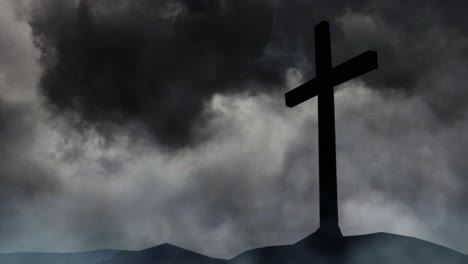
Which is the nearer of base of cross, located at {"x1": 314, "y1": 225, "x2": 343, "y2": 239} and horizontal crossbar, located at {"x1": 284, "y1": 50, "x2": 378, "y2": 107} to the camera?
base of cross, located at {"x1": 314, "y1": 225, "x2": 343, "y2": 239}

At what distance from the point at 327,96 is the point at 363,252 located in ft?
11.1

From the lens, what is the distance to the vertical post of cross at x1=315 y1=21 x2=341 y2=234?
10562 millimetres

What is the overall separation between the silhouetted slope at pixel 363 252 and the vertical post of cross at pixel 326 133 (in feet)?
1.42

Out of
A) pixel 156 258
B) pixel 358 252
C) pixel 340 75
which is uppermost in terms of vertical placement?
pixel 340 75

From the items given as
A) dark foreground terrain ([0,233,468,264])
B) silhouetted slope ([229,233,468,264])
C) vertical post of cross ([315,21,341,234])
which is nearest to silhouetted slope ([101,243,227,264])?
dark foreground terrain ([0,233,468,264])

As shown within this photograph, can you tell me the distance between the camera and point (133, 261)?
2238 cm

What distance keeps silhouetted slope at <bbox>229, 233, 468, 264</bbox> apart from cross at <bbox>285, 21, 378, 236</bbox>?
384 millimetres

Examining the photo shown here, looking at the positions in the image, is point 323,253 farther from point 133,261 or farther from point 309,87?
point 133,261

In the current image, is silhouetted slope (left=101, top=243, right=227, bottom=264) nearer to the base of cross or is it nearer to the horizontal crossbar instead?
the horizontal crossbar

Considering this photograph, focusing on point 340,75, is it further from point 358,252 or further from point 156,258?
point 156,258

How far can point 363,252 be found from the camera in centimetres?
1100

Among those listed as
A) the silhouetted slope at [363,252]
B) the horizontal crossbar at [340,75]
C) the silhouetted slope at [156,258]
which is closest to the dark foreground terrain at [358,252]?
the silhouetted slope at [363,252]

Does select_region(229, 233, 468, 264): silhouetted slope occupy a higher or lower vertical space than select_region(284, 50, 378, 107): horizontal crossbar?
lower

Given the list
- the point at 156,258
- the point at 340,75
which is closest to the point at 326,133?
the point at 340,75
